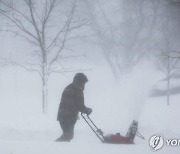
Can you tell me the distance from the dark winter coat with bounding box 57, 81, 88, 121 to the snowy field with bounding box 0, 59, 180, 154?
0.65 m

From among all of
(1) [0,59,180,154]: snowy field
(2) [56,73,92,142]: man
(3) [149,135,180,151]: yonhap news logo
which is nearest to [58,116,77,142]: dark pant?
(2) [56,73,92,142]: man

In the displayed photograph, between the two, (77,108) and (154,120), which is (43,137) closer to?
(77,108)

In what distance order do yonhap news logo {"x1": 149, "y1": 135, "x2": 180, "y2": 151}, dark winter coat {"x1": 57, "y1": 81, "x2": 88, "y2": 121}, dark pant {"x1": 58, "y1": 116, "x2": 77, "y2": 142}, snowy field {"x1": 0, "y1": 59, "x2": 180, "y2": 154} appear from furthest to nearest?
dark pant {"x1": 58, "y1": 116, "x2": 77, "y2": 142}
dark winter coat {"x1": 57, "y1": 81, "x2": 88, "y2": 121}
yonhap news logo {"x1": 149, "y1": 135, "x2": 180, "y2": 151}
snowy field {"x1": 0, "y1": 59, "x2": 180, "y2": 154}

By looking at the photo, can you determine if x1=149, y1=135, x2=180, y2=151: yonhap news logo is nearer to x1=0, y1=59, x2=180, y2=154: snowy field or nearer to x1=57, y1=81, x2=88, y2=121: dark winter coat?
x1=0, y1=59, x2=180, y2=154: snowy field

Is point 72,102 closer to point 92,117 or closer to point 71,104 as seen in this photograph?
point 71,104

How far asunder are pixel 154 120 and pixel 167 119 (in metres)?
0.83

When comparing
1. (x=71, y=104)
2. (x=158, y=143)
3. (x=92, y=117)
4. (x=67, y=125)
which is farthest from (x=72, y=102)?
(x=92, y=117)

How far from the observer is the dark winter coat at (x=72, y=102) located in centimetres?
743

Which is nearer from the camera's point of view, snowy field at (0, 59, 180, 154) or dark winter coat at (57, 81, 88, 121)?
snowy field at (0, 59, 180, 154)

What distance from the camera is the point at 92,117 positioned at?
15188 mm

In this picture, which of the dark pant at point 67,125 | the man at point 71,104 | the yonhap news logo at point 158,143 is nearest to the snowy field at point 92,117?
the yonhap news logo at point 158,143

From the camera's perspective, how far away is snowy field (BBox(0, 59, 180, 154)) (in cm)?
607

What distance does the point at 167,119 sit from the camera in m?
17.4

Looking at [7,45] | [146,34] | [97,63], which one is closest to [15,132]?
[146,34]
